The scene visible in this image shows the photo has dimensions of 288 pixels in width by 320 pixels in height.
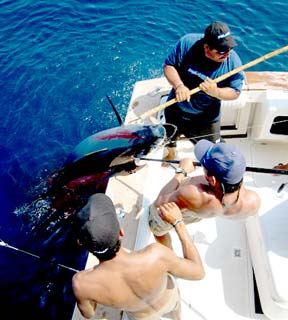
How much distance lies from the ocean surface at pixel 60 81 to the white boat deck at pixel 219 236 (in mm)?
1487

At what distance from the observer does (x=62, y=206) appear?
5.74 meters

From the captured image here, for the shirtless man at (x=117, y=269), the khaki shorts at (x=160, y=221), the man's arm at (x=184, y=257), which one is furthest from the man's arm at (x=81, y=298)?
the khaki shorts at (x=160, y=221)

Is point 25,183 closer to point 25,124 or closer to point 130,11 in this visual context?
point 25,124

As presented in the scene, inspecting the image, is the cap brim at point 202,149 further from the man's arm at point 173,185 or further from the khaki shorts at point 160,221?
the khaki shorts at point 160,221

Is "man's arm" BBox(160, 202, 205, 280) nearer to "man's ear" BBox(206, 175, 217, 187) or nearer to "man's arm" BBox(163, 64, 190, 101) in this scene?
"man's ear" BBox(206, 175, 217, 187)

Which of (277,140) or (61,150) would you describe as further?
(61,150)

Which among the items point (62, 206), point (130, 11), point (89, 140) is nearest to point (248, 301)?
point (89, 140)

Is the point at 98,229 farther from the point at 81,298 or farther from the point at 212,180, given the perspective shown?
the point at 212,180

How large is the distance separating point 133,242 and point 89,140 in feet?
5.40

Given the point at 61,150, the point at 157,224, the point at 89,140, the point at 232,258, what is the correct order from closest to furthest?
1. the point at 157,224
2. the point at 232,258
3. the point at 89,140
4. the point at 61,150

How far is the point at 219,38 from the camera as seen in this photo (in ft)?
11.7

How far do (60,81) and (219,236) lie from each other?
18.4 feet

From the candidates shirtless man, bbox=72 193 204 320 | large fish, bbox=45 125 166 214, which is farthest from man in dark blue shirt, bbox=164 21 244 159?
shirtless man, bbox=72 193 204 320

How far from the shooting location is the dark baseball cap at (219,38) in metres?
3.59
